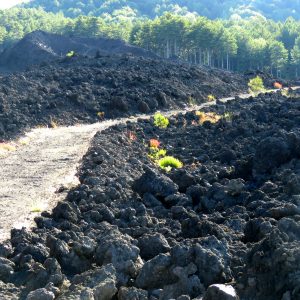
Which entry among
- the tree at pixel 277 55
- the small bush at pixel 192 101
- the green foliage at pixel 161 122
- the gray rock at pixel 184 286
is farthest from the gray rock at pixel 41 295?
the tree at pixel 277 55

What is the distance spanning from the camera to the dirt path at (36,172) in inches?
560

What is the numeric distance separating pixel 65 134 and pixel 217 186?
15.8 metres

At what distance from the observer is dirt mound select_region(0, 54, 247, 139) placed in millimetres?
32812

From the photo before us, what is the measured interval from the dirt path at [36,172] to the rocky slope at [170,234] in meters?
0.82

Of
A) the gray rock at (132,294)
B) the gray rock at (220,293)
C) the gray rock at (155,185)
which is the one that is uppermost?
the gray rock at (220,293)

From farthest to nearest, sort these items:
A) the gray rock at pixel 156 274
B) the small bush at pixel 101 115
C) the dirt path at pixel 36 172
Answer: the small bush at pixel 101 115, the dirt path at pixel 36 172, the gray rock at pixel 156 274

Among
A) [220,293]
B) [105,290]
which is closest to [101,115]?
[105,290]

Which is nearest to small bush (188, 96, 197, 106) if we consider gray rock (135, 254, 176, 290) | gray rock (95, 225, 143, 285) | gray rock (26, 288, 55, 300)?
gray rock (95, 225, 143, 285)

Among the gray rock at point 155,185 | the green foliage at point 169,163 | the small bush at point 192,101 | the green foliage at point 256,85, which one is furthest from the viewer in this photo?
the green foliage at point 256,85

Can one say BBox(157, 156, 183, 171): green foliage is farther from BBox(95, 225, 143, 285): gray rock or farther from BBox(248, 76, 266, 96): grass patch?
BBox(248, 76, 266, 96): grass patch

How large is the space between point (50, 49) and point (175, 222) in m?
76.5

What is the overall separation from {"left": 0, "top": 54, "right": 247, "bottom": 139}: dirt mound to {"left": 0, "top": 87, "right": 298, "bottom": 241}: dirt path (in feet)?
8.40

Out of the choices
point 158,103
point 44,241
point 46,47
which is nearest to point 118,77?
point 158,103

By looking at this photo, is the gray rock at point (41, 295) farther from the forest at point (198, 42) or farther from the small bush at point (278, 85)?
the forest at point (198, 42)
